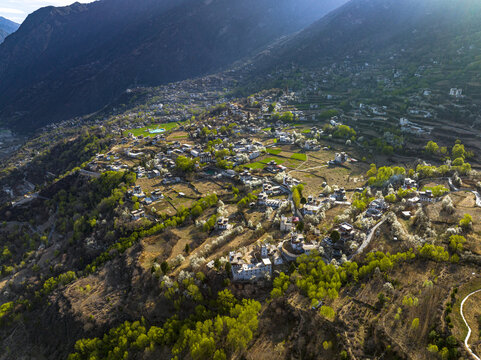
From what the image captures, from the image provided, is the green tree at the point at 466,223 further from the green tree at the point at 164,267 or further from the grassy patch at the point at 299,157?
the grassy patch at the point at 299,157

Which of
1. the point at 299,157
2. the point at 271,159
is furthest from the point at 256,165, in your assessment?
the point at 299,157

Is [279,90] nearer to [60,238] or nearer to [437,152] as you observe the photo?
[437,152]

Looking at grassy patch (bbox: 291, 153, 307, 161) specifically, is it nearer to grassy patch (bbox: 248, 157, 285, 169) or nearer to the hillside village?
the hillside village

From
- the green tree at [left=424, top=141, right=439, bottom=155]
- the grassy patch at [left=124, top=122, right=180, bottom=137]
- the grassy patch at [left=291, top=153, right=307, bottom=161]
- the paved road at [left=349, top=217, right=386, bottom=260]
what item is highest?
the grassy patch at [left=124, top=122, right=180, bottom=137]

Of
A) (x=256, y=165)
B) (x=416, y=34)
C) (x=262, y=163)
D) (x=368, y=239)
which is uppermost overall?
(x=416, y=34)

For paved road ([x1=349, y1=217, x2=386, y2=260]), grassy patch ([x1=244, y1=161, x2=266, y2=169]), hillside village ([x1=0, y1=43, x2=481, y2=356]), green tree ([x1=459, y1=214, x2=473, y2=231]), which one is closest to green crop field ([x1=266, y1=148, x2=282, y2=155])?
hillside village ([x1=0, y1=43, x2=481, y2=356])

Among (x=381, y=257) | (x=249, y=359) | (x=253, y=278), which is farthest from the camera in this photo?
(x=253, y=278)

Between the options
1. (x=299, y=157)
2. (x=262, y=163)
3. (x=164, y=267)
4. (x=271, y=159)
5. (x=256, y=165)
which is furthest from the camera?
(x=271, y=159)

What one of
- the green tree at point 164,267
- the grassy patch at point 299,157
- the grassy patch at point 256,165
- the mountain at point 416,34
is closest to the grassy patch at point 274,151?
the grassy patch at point 299,157

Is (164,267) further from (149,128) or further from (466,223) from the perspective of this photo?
(149,128)

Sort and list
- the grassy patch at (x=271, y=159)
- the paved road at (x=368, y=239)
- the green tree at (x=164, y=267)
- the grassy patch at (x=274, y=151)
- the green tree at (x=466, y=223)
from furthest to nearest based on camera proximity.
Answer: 1. the grassy patch at (x=274, y=151)
2. the grassy patch at (x=271, y=159)
3. the green tree at (x=164, y=267)
4. the paved road at (x=368, y=239)
5. the green tree at (x=466, y=223)

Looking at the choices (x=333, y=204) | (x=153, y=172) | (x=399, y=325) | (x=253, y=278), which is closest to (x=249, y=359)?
(x=253, y=278)
